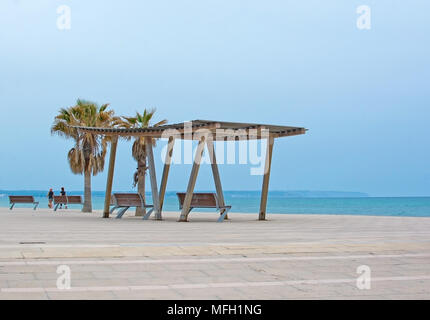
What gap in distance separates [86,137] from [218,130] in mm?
12743

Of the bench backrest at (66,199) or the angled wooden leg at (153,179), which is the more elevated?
the angled wooden leg at (153,179)

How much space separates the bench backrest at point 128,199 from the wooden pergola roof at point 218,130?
2097 millimetres

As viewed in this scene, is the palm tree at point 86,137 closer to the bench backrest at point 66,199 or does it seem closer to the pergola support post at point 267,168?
the bench backrest at point 66,199

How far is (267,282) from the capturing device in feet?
21.1

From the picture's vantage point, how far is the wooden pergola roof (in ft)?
57.0

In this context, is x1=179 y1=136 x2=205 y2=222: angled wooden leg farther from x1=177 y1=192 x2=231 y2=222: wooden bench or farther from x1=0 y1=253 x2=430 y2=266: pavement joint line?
x1=0 y1=253 x2=430 y2=266: pavement joint line

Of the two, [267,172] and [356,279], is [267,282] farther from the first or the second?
[267,172]

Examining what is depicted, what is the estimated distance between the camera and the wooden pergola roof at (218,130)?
17.4m

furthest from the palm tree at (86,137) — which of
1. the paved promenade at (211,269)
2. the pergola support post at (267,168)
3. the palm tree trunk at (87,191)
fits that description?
the paved promenade at (211,269)

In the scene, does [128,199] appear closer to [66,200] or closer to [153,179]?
[153,179]

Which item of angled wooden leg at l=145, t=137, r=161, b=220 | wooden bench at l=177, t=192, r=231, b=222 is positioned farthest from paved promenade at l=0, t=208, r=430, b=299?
angled wooden leg at l=145, t=137, r=161, b=220

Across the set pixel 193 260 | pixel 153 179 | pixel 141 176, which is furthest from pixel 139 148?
pixel 193 260

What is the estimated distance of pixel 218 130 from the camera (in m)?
19.0
